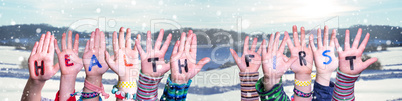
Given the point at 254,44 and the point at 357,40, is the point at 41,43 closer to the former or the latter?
the point at 254,44

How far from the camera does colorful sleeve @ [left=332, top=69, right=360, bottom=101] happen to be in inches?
134

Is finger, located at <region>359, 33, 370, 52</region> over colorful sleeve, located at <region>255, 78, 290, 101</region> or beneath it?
over

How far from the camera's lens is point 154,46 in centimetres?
334

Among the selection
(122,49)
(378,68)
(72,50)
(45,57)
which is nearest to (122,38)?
(122,49)

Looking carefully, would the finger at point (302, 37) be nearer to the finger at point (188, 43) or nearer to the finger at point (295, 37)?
the finger at point (295, 37)

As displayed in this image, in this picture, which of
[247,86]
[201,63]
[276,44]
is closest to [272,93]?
[247,86]

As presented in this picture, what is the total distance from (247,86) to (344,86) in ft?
3.26

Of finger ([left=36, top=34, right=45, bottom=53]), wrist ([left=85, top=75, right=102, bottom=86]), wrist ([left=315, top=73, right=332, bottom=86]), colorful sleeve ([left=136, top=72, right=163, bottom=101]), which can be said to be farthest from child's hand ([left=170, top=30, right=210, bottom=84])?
finger ([left=36, top=34, right=45, bottom=53])

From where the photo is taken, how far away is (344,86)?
3455 mm

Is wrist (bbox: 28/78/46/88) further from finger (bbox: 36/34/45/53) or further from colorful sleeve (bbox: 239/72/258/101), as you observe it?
colorful sleeve (bbox: 239/72/258/101)

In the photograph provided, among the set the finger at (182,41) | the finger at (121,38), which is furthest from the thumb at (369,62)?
the finger at (121,38)

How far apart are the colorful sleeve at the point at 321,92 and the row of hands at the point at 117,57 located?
137 centimetres

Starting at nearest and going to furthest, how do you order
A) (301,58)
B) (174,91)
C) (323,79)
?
1. (174,91)
2. (301,58)
3. (323,79)

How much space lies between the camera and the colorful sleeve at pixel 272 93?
3.48 m
